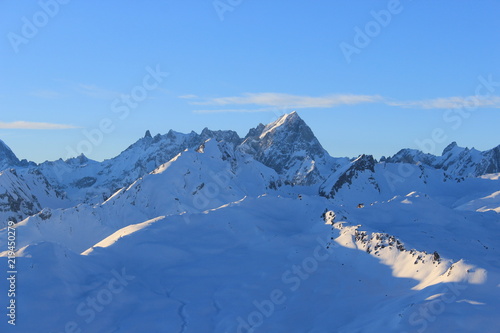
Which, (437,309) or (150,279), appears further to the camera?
(150,279)

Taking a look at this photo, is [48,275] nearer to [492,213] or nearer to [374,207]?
[374,207]

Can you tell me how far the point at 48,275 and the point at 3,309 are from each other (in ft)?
13.9

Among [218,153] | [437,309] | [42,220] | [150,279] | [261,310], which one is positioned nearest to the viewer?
[437,309]

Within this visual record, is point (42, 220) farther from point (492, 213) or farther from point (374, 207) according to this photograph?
point (492, 213)

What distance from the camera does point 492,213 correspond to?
5712 cm

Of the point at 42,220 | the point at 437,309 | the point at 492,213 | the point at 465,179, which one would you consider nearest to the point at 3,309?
the point at 437,309

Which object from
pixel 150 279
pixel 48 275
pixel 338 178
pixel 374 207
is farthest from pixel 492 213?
pixel 338 178

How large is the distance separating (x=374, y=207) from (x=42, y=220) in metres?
61.7

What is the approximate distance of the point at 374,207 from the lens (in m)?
54.4

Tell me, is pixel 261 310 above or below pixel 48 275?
below

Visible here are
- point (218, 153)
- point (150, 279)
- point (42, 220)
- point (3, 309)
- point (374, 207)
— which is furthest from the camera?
point (218, 153)

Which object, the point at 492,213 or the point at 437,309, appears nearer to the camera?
the point at 437,309

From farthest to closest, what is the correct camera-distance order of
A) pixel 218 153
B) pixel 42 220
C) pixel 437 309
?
pixel 218 153 → pixel 42 220 → pixel 437 309

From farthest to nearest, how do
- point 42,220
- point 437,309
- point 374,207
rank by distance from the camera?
point 42,220 → point 374,207 → point 437,309
